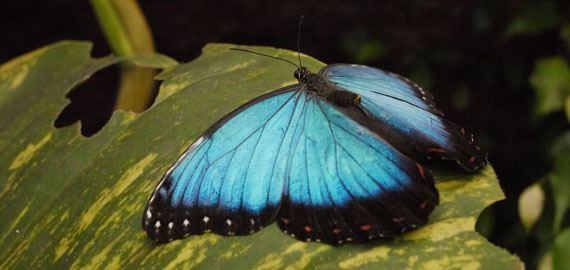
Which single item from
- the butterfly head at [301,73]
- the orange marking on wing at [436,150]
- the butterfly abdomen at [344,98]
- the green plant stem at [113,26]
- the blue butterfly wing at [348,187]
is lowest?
the orange marking on wing at [436,150]

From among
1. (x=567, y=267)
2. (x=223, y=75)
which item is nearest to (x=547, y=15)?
(x=567, y=267)

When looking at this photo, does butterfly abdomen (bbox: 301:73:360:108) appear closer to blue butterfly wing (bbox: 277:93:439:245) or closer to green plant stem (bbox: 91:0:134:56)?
blue butterfly wing (bbox: 277:93:439:245)

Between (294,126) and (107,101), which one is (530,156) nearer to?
(107,101)

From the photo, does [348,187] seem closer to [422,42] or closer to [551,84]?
[551,84]

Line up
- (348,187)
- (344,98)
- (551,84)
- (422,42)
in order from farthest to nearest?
(422,42), (551,84), (344,98), (348,187)

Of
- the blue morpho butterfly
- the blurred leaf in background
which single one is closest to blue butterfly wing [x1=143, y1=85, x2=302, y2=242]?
the blue morpho butterfly

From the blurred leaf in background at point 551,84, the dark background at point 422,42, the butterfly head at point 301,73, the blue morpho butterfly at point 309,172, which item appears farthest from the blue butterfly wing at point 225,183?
the dark background at point 422,42

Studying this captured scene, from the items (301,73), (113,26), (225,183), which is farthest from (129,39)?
(225,183)

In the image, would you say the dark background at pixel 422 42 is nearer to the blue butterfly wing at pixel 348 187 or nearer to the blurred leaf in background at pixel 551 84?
the blurred leaf in background at pixel 551 84
